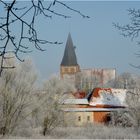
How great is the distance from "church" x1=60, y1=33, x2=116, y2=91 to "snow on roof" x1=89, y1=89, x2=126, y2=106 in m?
32.5

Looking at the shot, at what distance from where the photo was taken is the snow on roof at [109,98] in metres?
59.6

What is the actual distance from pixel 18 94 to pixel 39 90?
2942 mm

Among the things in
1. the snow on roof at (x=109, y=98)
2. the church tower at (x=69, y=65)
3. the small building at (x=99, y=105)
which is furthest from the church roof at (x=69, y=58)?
the small building at (x=99, y=105)

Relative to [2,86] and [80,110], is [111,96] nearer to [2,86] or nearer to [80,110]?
[80,110]

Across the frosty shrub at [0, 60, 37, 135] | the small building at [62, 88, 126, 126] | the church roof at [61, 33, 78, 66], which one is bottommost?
the small building at [62, 88, 126, 126]

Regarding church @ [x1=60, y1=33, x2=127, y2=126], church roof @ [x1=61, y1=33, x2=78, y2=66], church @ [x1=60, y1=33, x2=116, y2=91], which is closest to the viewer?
church @ [x1=60, y1=33, x2=127, y2=126]

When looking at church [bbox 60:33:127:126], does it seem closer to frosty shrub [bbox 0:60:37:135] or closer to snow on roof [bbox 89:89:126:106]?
snow on roof [bbox 89:89:126:106]

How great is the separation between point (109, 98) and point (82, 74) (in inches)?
2165

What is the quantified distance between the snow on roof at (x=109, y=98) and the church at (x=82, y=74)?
32.5 m

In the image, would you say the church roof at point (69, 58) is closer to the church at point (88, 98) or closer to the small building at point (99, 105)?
the church at point (88, 98)

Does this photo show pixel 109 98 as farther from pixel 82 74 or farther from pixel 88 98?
pixel 82 74

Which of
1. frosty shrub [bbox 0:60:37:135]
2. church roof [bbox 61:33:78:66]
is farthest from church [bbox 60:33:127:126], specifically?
frosty shrub [bbox 0:60:37:135]

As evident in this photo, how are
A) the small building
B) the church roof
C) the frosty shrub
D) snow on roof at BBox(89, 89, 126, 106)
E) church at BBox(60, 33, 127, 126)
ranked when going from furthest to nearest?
the church roof < snow on roof at BBox(89, 89, 126, 106) < the small building < church at BBox(60, 33, 127, 126) < the frosty shrub

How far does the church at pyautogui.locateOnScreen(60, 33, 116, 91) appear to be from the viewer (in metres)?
103
